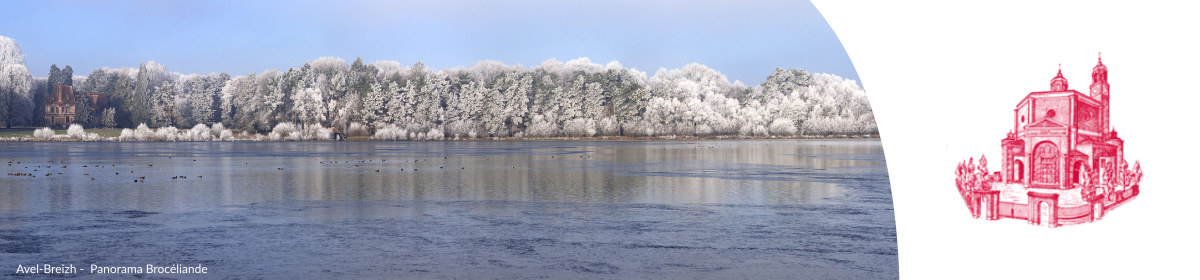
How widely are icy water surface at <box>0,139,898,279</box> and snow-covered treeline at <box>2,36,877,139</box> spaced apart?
1805 inches

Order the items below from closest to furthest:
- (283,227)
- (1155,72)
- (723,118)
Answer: (1155,72), (283,227), (723,118)

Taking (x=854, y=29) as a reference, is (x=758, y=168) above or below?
below

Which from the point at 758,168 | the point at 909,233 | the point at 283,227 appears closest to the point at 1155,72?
the point at 909,233

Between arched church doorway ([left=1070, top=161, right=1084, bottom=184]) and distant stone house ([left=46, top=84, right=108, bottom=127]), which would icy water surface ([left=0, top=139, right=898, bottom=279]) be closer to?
arched church doorway ([left=1070, top=161, right=1084, bottom=184])

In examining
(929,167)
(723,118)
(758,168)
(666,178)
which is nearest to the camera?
(929,167)

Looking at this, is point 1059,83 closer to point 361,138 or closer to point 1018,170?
point 1018,170

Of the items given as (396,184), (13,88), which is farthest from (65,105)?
(396,184)

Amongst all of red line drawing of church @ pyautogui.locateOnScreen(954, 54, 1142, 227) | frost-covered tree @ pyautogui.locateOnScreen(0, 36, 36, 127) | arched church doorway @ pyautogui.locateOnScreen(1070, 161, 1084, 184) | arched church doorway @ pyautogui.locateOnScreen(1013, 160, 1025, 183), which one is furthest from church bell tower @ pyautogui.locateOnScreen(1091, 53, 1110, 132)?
frost-covered tree @ pyautogui.locateOnScreen(0, 36, 36, 127)

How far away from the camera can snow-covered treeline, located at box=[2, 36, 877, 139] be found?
6216cm

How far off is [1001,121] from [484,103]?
61434 mm

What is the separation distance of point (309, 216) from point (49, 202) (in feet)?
15.1

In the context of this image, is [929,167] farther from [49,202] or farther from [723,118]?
[723,118]

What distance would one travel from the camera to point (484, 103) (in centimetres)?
6444

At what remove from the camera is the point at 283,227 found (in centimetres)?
911
